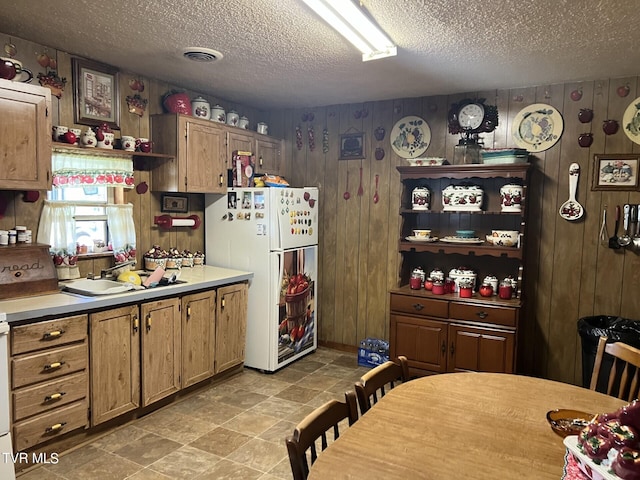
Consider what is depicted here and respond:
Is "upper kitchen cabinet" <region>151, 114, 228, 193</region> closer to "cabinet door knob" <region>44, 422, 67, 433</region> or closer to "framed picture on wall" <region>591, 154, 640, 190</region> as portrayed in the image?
"cabinet door knob" <region>44, 422, 67, 433</region>

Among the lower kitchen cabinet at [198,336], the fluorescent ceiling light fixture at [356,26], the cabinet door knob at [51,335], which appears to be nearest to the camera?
the fluorescent ceiling light fixture at [356,26]

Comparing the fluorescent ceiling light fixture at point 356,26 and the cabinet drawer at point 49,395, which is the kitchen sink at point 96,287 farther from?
the fluorescent ceiling light fixture at point 356,26

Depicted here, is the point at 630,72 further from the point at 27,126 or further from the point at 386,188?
the point at 27,126

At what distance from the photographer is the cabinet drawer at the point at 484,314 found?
10.9 feet

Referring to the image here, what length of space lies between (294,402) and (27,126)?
2.45m

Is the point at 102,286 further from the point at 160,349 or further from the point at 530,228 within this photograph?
the point at 530,228

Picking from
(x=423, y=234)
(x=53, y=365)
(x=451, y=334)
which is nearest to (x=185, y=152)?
(x=53, y=365)

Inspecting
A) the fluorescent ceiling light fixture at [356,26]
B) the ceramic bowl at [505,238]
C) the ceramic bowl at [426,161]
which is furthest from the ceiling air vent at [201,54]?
the ceramic bowl at [505,238]

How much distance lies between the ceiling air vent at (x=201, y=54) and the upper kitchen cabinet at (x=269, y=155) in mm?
1282

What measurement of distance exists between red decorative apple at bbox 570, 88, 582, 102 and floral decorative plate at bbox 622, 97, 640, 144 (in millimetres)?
331

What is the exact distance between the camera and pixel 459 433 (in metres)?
1.44

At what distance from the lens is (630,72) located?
10.6 feet

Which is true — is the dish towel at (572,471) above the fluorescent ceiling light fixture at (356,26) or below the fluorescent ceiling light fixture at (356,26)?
below

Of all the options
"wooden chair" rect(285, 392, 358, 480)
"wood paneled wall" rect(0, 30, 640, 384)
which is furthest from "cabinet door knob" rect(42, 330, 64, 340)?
"wooden chair" rect(285, 392, 358, 480)
